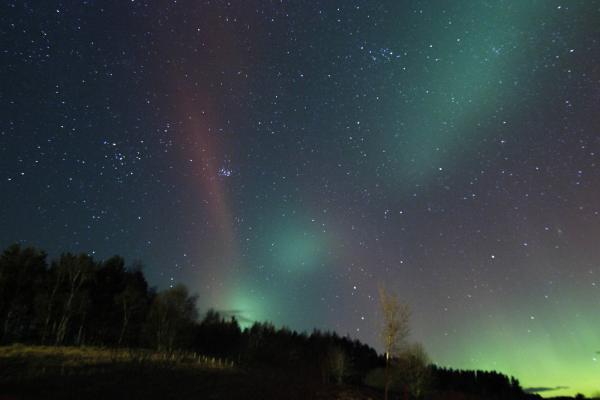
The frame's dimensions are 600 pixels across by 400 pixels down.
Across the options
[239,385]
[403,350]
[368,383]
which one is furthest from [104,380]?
[368,383]

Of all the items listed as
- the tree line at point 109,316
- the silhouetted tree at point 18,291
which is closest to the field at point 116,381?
the tree line at point 109,316

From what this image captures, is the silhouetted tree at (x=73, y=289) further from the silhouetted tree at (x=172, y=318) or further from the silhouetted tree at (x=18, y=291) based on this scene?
the silhouetted tree at (x=172, y=318)

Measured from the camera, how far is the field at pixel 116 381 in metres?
23.7

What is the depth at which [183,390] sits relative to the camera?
2783 cm

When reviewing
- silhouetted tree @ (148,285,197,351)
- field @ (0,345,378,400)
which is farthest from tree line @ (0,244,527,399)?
field @ (0,345,378,400)

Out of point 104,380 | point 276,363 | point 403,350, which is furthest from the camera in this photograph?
point 276,363

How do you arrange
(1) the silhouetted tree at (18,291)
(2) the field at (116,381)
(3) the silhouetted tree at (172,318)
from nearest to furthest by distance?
(2) the field at (116,381) < (1) the silhouetted tree at (18,291) < (3) the silhouetted tree at (172,318)

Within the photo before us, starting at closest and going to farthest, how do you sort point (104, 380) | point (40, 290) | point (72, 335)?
point (104, 380), point (40, 290), point (72, 335)

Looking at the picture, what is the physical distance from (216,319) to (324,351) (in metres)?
29.8

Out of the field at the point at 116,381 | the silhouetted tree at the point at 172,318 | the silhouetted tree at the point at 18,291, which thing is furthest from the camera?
the silhouetted tree at the point at 172,318

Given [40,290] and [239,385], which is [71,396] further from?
[40,290]

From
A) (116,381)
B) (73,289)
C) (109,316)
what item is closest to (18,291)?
(73,289)

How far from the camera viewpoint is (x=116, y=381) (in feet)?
89.6

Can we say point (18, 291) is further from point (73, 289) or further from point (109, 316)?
point (109, 316)
